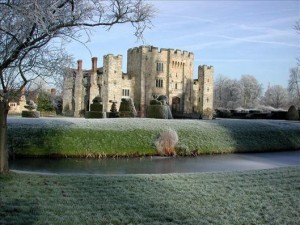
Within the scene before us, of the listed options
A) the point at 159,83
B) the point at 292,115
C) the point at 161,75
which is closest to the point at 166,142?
the point at 292,115

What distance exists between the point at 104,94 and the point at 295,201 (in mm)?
47980

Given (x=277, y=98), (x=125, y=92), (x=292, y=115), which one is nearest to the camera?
(x=292, y=115)

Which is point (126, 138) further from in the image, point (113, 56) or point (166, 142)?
point (113, 56)

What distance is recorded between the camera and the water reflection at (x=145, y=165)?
41.4ft

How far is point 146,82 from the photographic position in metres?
58.8

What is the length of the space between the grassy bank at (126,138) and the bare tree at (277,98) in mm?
67631

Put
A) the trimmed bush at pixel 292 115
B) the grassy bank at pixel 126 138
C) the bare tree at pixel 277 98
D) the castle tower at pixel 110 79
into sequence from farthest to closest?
the bare tree at pixel 277 98
the castle tower at pixel 110 79
the trimmed bush at pixel 292 115
the grassy bank at pixel 126 138

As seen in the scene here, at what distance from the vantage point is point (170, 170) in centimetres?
1291

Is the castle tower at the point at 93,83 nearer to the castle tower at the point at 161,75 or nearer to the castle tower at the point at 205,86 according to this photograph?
the castle tower at the point at 161,75

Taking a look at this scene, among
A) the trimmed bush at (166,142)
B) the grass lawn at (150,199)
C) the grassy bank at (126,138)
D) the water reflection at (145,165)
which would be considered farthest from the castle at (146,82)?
the grass lawn at (150,199)

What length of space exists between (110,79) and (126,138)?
37.1 meters

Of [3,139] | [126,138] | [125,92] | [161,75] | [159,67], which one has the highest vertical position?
[159,67]

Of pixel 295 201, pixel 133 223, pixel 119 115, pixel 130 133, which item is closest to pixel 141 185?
pixel 133 223

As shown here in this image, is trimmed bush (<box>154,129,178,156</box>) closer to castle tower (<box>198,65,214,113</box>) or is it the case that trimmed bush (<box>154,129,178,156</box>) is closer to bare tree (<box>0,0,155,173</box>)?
bare tree (<box>0,0,155,173</box>)
